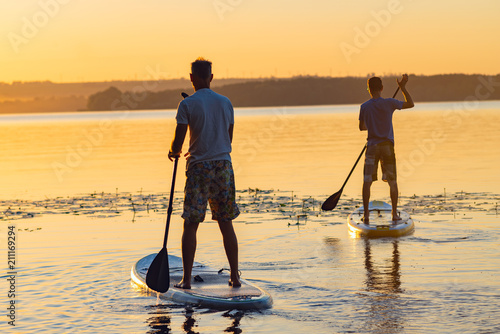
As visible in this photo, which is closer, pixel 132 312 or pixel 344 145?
pixel 132 312

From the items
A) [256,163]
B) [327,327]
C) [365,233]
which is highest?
[256,163]

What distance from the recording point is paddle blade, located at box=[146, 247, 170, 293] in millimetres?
8039

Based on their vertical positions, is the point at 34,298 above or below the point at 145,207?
below

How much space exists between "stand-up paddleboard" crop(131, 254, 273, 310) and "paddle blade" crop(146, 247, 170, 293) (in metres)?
0.10

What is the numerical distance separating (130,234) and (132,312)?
211 inches

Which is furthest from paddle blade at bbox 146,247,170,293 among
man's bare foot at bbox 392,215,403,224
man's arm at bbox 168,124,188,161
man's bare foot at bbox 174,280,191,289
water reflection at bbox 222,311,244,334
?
man's bare foot at bbox 392,215,403,224

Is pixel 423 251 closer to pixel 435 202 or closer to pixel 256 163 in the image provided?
pixel 435 202

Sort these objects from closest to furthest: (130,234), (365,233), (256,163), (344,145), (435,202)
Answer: (365,233) < (130,234) < (435,202) < (256,163) < (344,145)

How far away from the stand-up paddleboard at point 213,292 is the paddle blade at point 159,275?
97 mm

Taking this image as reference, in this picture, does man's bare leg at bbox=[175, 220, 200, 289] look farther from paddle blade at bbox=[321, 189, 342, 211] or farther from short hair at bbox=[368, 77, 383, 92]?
paddle blade at bbox=[321, 189, 342, 211]

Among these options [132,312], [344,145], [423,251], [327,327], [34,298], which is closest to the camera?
[327,327]

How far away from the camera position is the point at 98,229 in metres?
13.5

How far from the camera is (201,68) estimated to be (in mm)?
7859

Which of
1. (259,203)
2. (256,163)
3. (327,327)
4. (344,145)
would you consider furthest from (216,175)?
Answer: (344,145)
